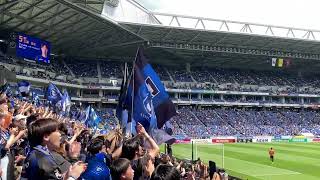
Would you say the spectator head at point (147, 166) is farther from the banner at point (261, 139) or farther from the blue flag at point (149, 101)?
the banner at point (261, 139)

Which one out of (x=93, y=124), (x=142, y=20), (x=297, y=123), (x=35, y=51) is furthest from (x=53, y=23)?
(x=297, y=123)

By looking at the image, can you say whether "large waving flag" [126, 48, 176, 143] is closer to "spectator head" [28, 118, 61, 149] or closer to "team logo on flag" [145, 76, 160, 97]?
"team logo on flag" [145, 76, 160, 97]

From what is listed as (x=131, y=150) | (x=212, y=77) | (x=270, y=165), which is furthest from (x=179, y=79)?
(x=131, y=150)

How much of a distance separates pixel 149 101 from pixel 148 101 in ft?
0.09

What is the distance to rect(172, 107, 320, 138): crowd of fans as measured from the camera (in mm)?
67625

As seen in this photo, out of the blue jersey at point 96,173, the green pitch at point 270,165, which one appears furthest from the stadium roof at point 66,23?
the blue jersey at point 96,173

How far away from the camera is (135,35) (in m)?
59.6

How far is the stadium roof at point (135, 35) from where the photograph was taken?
46.2 metres

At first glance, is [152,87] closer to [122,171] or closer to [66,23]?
[122,171]

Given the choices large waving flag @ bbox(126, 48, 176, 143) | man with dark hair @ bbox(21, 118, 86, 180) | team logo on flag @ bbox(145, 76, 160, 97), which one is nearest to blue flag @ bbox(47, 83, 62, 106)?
large waving flag @ bbox(126, 48, 176, 143)

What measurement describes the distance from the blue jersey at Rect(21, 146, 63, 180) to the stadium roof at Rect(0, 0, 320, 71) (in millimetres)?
37662

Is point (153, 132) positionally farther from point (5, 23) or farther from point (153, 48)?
point (153, 48)

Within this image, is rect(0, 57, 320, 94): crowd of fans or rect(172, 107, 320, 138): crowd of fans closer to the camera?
rect(172, 107, 320, 138): crowd of fans

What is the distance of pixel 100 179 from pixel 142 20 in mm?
63161
